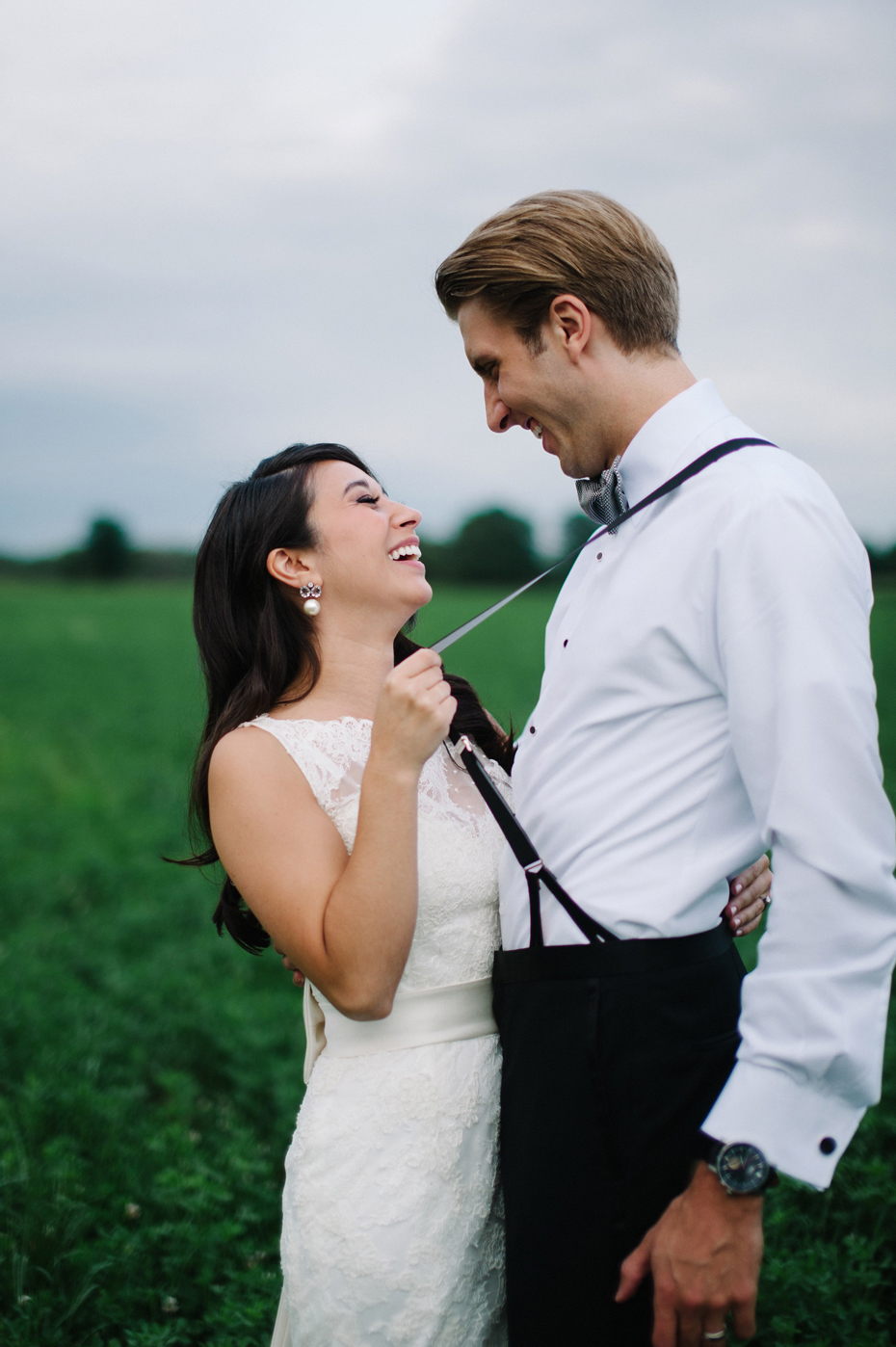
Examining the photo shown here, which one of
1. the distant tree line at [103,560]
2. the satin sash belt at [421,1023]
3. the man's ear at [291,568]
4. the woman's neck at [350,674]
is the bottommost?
the distant tree line at [103,560]

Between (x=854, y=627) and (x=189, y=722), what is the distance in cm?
1410

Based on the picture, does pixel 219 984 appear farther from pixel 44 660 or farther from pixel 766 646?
pixel 44 660

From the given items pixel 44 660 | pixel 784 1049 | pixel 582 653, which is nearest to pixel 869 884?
pixel 784 1049

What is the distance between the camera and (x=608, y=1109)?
6.59 feet

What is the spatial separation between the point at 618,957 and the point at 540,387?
130 centimetres

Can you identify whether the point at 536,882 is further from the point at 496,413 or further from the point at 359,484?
the point at 359,484

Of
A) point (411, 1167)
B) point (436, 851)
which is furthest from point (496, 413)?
point (411, 1167)

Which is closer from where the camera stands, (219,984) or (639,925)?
(639,925)

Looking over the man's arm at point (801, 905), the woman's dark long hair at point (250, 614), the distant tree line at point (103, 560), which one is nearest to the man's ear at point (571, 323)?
the man's arm at point (801, 905)

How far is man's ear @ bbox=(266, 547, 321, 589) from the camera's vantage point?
2.90m

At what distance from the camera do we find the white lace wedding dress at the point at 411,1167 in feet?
7.59

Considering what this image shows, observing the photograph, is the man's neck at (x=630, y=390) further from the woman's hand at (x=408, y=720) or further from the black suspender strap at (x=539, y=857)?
the woman's hand at (x=408, y=720)

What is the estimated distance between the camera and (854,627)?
1.78 m

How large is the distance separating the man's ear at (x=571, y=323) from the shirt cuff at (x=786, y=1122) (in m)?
1.55
